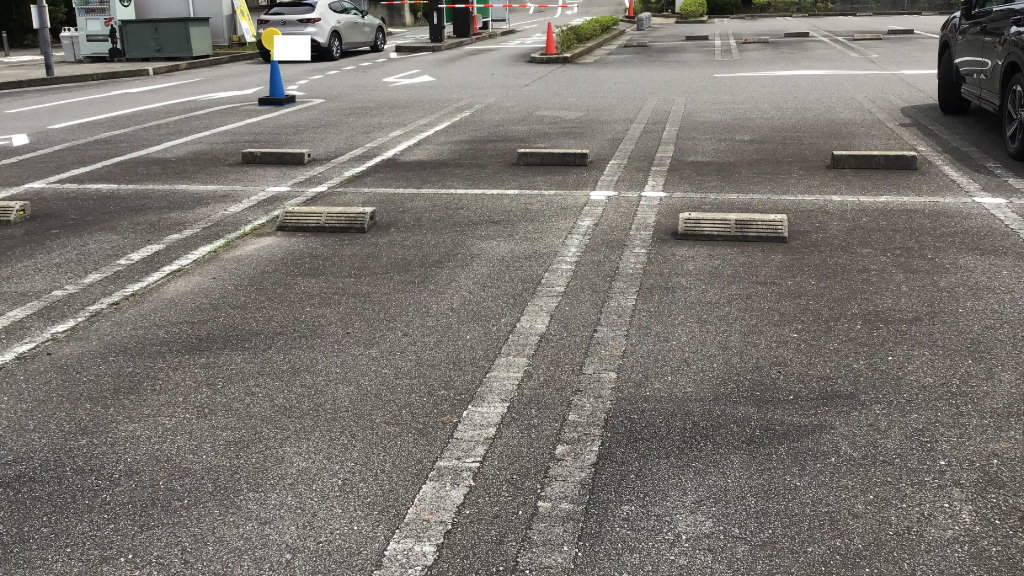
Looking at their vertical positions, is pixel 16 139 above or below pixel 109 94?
below

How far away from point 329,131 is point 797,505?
964 cm

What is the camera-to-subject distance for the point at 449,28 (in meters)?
41.7

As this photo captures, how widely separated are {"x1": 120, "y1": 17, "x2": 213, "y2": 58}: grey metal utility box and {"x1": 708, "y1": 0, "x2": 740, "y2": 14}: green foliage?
2858cm

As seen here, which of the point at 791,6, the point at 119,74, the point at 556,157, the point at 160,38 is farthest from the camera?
the point at 791,6

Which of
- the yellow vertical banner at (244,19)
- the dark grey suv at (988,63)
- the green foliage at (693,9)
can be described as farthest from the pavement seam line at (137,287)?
the green foliage at (693,9)

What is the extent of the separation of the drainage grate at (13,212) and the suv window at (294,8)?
18.2 m

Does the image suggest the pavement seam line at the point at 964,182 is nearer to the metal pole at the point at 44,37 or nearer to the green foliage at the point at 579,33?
the green foliage at the point at 579,33

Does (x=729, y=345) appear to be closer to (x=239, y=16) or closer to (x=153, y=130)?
(x=153, y=130)

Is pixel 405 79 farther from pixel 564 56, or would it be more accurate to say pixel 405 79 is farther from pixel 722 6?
pixel 722 6

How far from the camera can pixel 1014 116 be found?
8.83 meters

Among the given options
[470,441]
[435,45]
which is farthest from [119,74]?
[470,441]

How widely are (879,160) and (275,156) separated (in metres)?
5.65

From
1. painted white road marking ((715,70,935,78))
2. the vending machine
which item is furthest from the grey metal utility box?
painted white road marking ((715,70,935,78))

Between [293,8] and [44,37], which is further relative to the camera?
[293,8]
